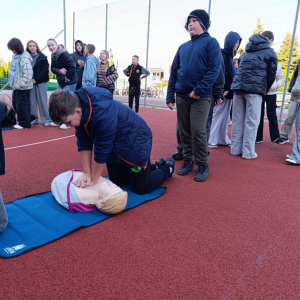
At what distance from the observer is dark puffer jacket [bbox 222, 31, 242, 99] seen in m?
4.30

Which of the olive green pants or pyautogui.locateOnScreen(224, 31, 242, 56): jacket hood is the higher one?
pyautogui.locateOnScreen(224, 31, 242, 56): jacket hood

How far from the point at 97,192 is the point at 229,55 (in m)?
3.26

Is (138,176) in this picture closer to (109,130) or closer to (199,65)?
(109,130)

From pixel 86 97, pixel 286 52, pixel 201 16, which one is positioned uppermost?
Answer: pixel 286 52

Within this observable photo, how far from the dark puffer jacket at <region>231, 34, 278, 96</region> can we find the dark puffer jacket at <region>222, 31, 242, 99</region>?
0.25 meters

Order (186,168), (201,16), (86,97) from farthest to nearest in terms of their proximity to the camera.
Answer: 1. (186,168)
2. (201,16)
3. (86,97)

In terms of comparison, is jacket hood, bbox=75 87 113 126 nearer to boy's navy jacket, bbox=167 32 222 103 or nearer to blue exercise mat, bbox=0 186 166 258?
blue exercise mat, bbox=0 186 166 258

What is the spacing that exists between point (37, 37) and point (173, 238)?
31.4 ft

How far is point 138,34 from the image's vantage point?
38.7ft

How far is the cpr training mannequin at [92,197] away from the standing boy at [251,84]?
2695mm

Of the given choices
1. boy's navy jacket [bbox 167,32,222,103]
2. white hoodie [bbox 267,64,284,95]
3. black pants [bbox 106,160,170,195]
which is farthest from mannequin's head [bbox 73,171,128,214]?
white hoodie [bbox 267,64,284,95]

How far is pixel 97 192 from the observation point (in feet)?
8.22

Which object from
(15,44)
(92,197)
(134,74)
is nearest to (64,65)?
(15,44)

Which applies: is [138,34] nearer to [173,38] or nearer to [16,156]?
[173,38]
